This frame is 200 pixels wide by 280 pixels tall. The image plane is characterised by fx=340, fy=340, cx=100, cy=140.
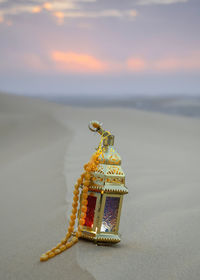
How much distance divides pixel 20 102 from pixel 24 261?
43.6 feet

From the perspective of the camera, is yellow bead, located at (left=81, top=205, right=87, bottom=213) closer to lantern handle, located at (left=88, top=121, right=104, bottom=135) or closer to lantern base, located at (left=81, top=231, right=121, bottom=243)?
lantern base, located at (left=81, top=231, right=121, bottom=243)

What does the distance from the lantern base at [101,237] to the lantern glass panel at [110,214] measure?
37 mm

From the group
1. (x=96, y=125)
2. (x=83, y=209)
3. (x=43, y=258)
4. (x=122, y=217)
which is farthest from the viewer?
(x=122, y=217)

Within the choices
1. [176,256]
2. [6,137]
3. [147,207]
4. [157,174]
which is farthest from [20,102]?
[176,256]

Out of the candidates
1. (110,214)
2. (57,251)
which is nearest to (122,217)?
(110,214)

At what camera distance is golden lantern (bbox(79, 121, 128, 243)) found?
80.9 inches

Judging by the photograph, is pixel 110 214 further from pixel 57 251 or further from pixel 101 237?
pixel 57 251

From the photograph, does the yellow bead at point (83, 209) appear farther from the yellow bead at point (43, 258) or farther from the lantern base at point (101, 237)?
the yellow bead at point (43, 258)

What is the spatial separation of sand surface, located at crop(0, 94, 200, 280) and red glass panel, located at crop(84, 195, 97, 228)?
4.8 inches

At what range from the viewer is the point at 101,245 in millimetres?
2098

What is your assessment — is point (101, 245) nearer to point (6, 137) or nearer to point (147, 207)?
point (147, 207)

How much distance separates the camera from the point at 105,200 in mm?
2061

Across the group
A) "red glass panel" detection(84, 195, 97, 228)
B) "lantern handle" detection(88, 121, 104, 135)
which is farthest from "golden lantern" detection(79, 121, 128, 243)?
"lantern handle" detection(88, 121, 104, 135)

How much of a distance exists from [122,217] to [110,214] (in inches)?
31.6
